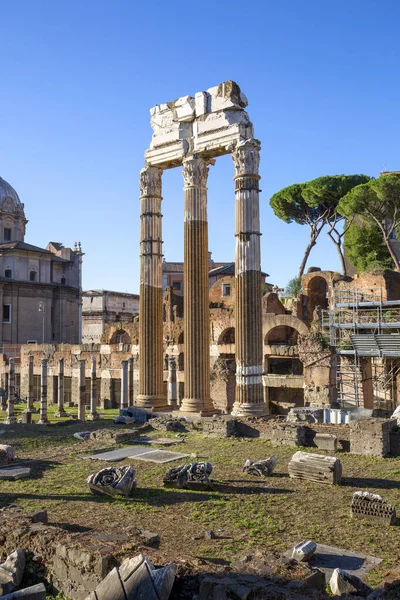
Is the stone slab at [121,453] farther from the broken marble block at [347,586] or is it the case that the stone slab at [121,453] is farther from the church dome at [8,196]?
the church dome at [8,196]

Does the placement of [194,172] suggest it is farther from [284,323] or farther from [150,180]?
[284,323]

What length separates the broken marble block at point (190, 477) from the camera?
8.23 m

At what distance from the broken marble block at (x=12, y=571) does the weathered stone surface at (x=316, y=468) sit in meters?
4.73

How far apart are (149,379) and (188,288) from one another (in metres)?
2.83

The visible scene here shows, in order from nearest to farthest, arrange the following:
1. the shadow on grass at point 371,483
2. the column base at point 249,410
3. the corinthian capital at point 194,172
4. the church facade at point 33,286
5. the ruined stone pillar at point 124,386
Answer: the shadow on grass at point 371,483
the column base at point 249,410
the corinthian capital at point 194,172
the ruined stone pillar at point 124,386
the church facade at point 33,286

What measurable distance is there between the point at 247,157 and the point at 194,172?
160 cm

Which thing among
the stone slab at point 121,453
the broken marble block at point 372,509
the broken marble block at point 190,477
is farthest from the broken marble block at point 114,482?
the broken marble block at point 372,509

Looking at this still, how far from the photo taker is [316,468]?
8.50 m

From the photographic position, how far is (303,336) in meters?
21.5

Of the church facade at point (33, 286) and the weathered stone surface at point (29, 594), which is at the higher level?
the church facade at point (33, 286)

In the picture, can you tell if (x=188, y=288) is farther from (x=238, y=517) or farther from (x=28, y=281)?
(x=28, y=281)

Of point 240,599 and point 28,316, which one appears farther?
point 28,316

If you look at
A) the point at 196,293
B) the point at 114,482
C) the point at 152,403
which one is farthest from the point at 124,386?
the point at 114,482

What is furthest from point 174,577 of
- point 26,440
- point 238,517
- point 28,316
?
point 28,316
